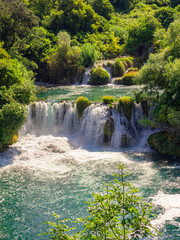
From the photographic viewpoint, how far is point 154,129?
21.6 m

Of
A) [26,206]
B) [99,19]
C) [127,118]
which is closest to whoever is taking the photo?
[26,206]

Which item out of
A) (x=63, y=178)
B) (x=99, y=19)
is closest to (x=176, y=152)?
(x=63, y=178)

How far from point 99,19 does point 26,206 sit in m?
51.8

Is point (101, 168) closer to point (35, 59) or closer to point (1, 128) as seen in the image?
point (1, 128)

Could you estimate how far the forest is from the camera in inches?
762

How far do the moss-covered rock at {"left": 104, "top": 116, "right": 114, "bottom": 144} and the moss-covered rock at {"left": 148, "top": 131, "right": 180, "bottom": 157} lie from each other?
346 cm

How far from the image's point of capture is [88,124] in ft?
76.7

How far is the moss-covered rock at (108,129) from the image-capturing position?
22.2m

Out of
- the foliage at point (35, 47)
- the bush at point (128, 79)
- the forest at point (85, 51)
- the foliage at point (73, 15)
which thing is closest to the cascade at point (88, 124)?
the forest at point (85, 51)

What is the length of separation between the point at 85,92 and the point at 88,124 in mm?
8956

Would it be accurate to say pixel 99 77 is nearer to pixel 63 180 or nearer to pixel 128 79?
pixel 128 79

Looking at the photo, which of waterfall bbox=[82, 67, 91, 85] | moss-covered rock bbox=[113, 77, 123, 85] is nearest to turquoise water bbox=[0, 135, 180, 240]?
moss-covered rock bbox=[113, 77, 123, 85]

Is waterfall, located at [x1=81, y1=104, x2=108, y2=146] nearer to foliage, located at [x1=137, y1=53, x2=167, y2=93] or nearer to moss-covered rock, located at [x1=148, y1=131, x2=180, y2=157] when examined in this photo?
foliage, located at [x1=137, y1=53, x2=167, y2=93]

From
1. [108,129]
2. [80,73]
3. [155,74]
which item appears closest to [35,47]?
[80,73]
